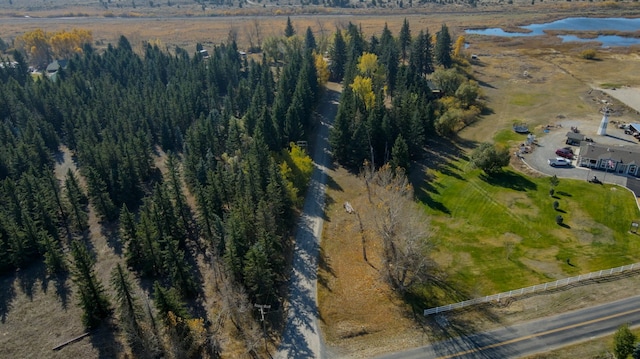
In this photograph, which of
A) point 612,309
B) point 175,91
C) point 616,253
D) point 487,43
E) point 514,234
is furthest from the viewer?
point 487,43

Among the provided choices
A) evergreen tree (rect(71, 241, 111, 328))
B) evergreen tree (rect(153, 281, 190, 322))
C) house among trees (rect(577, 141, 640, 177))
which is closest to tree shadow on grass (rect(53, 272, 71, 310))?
evergreen tree (rect(71, 241, 111, 328))

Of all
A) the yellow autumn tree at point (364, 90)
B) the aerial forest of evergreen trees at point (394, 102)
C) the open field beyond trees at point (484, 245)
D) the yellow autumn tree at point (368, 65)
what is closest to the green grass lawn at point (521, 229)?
the open field beyond trees at point (484, 245)

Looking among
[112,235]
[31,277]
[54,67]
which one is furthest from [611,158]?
[54,67]

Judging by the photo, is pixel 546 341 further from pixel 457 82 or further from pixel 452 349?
pixel 457 82

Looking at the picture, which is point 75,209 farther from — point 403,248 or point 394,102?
point 394,102

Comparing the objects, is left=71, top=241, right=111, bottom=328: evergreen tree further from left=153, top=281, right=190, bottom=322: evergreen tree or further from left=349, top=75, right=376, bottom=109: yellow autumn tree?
left=349, top=75, right=376, bottom=109: yellow autumn tree

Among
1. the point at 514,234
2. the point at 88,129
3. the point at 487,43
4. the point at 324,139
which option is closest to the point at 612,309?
the point at 514,234

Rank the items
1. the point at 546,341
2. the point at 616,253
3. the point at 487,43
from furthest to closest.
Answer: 1. the point at 487,43
2. the point at 616,253
3. the point at 546,341
